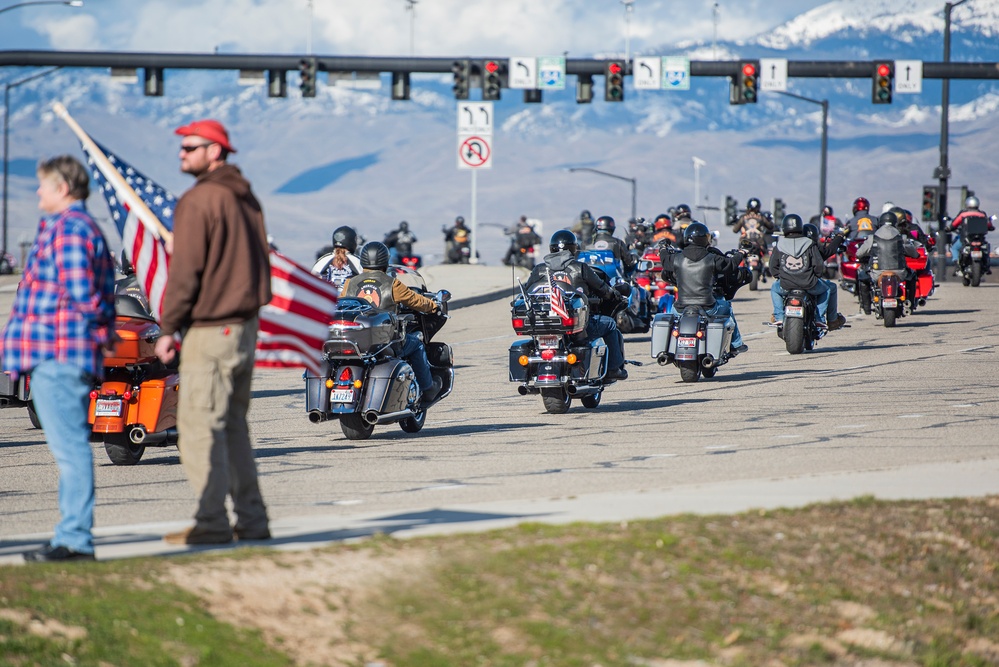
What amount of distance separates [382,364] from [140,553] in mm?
5762

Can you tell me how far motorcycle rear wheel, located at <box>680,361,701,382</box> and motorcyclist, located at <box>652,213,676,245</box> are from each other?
8219 mm

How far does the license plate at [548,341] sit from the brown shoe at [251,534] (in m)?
7.52

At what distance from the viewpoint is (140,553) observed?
24.0ft

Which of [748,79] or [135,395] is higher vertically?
[748,79]

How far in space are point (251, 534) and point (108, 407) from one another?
423 centimetres

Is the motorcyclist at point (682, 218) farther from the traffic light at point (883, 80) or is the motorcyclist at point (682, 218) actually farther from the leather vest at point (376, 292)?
the leather vest at point (376, 292)

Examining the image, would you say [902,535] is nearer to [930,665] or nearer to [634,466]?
[930,665]

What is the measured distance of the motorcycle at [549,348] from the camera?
48.7ft

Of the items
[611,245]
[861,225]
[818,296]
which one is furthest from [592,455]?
[861,225]

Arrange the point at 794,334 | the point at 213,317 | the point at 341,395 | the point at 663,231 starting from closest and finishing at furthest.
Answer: the point at 213,317 → the point at 341,395 → the point at 794,334 → the point at 663,231

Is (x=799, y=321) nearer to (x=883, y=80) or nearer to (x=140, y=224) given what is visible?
(x=140, y=224)

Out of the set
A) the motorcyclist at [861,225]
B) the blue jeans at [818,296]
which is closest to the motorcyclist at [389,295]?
the blue jeans at [818,296]

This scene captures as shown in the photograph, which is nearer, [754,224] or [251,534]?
[251,534]

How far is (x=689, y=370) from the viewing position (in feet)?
59.2
